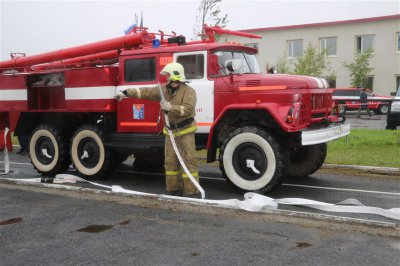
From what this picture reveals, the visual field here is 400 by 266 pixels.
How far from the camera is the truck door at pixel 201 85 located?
7430mm

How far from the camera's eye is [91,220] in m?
5.73

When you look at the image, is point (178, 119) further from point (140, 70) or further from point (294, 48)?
point (294, 48)

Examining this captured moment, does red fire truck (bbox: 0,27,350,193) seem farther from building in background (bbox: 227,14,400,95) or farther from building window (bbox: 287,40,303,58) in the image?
building window (bbox: 287,40,303,58)

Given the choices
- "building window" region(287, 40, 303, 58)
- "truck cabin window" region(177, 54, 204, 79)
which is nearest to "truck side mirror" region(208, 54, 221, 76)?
"truck cabin window" region(177, 54, 204, 79)

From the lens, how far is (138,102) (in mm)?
8094

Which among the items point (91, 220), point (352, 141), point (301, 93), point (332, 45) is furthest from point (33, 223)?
point (332, 45)

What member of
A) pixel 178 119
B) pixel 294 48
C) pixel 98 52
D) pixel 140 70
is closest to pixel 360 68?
pixel 294 48

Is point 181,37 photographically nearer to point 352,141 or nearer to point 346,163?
point 346,163

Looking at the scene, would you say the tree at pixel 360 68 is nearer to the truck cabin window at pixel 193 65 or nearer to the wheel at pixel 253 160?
the truck cabin window at pixel 193 65

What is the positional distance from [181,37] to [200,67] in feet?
3.34

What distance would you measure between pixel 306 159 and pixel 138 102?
3300 mm

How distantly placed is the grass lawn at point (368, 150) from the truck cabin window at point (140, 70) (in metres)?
4.51

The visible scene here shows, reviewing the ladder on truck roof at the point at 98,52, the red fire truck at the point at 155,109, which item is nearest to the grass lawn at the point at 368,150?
the red fire truck at the point at 155,109

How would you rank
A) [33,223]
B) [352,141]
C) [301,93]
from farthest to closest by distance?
[352,141]
[301,93]
[33,223]
